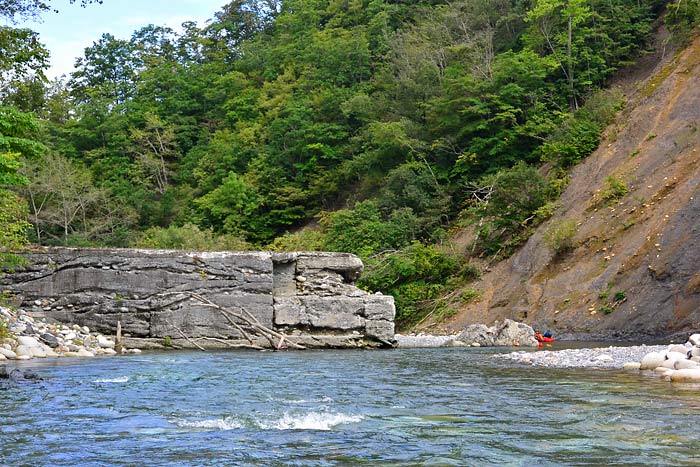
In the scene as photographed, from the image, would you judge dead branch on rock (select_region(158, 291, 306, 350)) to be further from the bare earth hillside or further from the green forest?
the bare earth hillside

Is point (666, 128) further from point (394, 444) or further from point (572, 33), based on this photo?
point (394, 444)

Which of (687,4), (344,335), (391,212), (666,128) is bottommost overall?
(344,335)

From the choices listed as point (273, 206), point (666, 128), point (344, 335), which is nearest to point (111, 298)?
point (344, 335)

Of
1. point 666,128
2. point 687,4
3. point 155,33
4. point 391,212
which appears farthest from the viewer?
point 155,33

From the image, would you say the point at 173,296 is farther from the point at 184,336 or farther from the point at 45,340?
the point at 45,340

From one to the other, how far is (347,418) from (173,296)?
11.8m

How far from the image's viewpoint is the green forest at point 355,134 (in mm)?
28938

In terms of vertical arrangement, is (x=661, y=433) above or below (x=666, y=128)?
below

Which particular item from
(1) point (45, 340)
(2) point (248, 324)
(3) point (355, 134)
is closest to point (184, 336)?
A: (2) point (248, 324)

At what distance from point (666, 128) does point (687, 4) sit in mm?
6478

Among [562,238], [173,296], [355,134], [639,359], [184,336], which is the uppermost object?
[355,134]

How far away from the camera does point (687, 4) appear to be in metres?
29.0

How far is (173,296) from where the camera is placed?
1827cm

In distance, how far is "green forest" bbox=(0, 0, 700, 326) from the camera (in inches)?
1139
